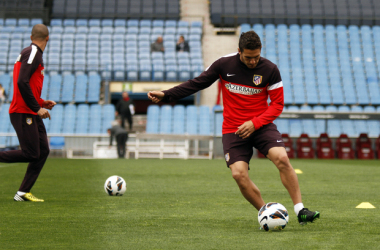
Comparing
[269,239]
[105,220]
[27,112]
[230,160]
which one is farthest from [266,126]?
[27,112]

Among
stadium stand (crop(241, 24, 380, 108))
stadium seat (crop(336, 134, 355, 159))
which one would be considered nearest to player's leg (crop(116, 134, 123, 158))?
stadium seat (crop(336, 134, 355, 159))

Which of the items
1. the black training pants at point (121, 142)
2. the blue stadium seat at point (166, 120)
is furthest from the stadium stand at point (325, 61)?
the black training pants at point (121, 142)

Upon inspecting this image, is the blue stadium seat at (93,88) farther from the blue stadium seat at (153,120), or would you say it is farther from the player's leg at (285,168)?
the player's leg at (285,168)

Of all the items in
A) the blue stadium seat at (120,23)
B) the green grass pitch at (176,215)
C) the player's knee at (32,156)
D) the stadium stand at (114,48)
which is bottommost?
the green grass pitch at (176,215)

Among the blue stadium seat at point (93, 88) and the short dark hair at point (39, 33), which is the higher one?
the blue stadium seat at point (93, 88)

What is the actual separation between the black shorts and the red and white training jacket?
113mm

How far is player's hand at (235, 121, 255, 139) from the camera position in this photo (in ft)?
17.2

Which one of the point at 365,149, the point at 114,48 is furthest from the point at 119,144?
the point at 365,149

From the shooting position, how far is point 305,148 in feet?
64.0

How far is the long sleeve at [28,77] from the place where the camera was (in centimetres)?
642

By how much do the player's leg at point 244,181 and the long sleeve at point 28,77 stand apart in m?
2.70

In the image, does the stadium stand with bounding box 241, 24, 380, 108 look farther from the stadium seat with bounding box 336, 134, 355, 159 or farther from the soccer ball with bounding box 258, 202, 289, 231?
the soccer ball with bounding box 258, 202, 289, 231

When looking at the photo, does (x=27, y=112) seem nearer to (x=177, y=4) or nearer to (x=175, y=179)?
(x=175, y=179)

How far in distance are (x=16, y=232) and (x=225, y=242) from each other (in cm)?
197
